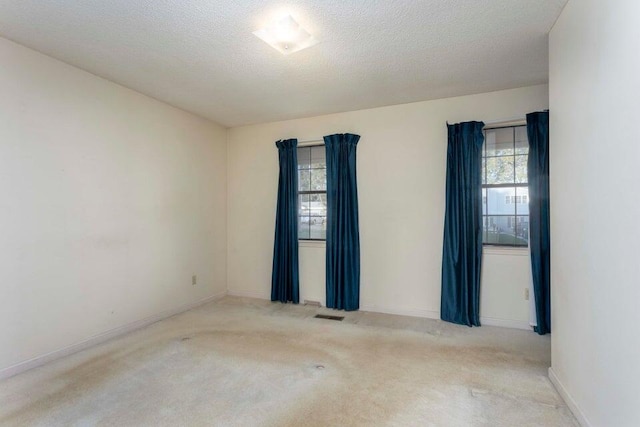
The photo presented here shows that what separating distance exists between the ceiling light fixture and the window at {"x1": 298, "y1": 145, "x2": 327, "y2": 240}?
6.73 feet

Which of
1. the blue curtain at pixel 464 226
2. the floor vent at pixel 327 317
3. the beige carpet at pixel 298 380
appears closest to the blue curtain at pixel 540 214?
the beige carpet at pixel 298 380

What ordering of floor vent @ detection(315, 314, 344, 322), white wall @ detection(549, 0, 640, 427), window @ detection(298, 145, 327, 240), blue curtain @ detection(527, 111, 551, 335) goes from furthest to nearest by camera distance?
window @ detection(298, 145, 327, 240) → floor vent @ detection(315, 314, 344, 322) → blue curtain @ detection(527, 111, 551, 335) → white wall @ detection(549, 0, 640, 427)

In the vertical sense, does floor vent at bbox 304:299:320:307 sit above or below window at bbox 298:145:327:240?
below

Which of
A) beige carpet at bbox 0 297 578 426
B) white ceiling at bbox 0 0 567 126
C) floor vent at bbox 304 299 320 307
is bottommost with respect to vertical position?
beige carpet at bbox 0 297 578 426

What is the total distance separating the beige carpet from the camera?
6.38ft

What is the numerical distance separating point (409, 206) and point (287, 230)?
65.7 inches

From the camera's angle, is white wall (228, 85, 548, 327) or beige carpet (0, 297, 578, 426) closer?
beige carpet (0, 297, 578, 426)

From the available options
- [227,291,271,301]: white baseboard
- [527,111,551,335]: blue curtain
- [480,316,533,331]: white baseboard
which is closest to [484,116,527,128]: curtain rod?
[527,111,551,335]: blue curtain

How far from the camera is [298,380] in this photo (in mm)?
2371

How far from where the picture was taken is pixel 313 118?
14.5 ft

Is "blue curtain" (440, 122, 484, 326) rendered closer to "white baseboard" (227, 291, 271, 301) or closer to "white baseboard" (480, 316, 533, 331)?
"white baseboard" (480, 316, 533, 331)

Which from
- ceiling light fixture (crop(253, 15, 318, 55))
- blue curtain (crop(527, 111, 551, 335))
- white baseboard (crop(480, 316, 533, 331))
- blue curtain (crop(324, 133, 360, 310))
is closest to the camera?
ceiling light fixture (crop(253, 15, 318, 55))

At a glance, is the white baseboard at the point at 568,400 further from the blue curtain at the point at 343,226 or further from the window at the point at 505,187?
A: the blue curtain at the point at 343,226

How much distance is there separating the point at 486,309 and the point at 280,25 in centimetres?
348
